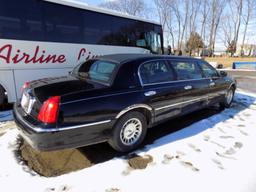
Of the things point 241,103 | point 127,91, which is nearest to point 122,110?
point 127,91

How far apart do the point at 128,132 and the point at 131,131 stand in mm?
64

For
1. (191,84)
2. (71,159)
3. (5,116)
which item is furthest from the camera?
(5,116)

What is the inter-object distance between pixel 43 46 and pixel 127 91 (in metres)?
3.49

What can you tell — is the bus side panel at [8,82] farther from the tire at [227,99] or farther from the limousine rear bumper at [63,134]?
the tire at [227,99]

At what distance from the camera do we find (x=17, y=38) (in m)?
5.02

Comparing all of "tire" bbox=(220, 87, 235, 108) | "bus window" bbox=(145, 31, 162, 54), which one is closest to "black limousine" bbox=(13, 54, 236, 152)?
"tire" bbox=(220, 87, 235, 108)

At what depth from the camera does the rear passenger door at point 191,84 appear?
4.14m

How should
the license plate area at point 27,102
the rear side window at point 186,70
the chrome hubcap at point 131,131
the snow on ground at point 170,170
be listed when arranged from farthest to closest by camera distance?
the rear side window at point 186,70 < the chrome hubcap at point 131,131 < the license plate area at point 27,102 < the snow on ground at point 170,170

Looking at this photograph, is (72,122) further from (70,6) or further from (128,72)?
(70,6)

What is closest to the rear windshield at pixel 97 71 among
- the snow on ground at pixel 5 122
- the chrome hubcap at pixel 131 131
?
the chrome hubcap at pixel 131 131

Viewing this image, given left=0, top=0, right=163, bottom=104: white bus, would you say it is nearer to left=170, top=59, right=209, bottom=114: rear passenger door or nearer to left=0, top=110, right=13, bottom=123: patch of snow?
left=0, top=110, right=13, bottom=123: patch of snow

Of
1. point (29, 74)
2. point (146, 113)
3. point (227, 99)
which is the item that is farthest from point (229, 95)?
point (29, 74)

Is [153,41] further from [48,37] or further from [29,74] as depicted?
[29,74]

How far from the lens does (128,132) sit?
11.0ft
